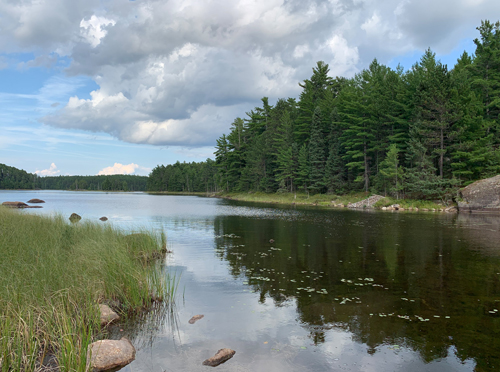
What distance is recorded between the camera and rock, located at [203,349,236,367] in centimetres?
634

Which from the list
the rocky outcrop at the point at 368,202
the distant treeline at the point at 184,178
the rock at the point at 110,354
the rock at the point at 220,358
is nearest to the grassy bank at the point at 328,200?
the rocky outcrop at the point at 368,202

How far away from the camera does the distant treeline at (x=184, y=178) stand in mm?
137125

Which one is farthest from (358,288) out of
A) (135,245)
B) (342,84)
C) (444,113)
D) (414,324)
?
(342,84)

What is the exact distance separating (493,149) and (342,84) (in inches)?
1690

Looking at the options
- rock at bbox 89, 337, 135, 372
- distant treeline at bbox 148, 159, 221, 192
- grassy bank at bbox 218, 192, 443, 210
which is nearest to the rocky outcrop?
grassy bank at bbox 218, 192, 443, 210

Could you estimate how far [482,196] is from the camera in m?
39.7

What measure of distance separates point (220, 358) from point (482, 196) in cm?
4391

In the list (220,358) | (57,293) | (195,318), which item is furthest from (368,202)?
(57,293)

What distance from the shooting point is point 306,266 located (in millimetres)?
13820

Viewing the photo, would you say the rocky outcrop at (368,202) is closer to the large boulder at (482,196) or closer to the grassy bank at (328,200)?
the grassy bank at (328,200)

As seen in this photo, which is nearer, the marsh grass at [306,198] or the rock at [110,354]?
the rock at [110,354]

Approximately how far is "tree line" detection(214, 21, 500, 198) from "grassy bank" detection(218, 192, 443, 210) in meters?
1.72

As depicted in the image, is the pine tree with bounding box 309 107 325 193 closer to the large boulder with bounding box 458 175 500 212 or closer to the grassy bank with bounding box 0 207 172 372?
the large boulder with bounding box 458 175 500 212

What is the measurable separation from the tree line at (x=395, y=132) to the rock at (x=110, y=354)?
1769 inches
